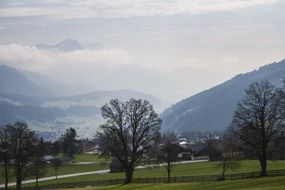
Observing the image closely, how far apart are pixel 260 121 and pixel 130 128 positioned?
20684 mm

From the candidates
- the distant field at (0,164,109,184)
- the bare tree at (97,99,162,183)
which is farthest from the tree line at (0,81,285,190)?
the distant field at (0,164,109,184)

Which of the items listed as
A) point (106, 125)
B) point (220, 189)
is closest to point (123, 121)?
point (106, 125)

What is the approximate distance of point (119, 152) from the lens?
3519 inches

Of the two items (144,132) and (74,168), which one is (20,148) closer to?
(144,132)

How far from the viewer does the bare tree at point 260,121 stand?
82625 mm

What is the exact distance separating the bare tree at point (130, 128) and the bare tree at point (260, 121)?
1360cm

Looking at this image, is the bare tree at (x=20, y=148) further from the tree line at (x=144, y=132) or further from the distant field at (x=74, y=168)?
the distant field at (x=74, y=168)

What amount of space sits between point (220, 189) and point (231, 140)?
36158mm

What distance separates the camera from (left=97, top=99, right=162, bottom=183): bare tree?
89.1 meters

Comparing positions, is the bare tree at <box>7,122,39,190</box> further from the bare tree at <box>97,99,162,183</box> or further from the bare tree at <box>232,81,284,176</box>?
the bare tree at <box>232,81,284,176</box>

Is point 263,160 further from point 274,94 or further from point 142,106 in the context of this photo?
point 142,106

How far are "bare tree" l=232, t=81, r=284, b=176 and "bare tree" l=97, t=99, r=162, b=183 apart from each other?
44.6ft

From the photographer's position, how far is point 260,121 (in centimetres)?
8362

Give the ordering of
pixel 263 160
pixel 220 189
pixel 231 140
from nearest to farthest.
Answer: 1. pixel 220 189
2. pixel 263 160
3. pixel 231 140
